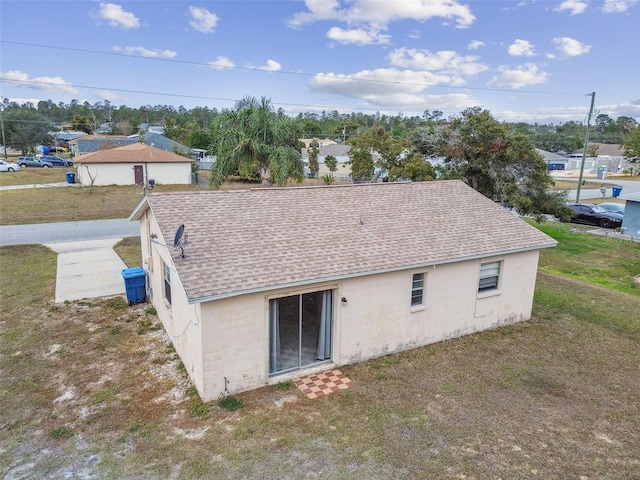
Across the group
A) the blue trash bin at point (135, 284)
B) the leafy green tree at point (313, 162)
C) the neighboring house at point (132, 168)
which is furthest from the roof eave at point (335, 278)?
the leafy green tree at point (313, 162)

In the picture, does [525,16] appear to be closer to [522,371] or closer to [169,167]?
[522,371]

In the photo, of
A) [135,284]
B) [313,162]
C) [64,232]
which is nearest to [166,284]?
[135,284]

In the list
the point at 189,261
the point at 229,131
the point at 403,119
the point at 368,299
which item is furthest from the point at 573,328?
the point at 403,119

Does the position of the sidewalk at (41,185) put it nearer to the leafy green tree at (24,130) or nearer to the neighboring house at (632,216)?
the leafy green tree at (24,130)

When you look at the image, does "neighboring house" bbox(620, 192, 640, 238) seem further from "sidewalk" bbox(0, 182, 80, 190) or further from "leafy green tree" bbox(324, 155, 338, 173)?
"sidewalk" bbox(0, 182, 80, 190)

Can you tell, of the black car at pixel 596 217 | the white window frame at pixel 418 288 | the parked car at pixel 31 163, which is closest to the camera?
the white window frame at pixel 418 288

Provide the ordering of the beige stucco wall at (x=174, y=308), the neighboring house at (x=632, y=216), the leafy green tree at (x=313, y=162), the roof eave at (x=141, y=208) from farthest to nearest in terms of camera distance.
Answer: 1. the leafy green tree at (x=313, y=162)
2. the neighboring house at (x=632, y=216)
3. the roof eave at (x=141, y=208)
4. the beige stucco wall at (x=174, y=308)
